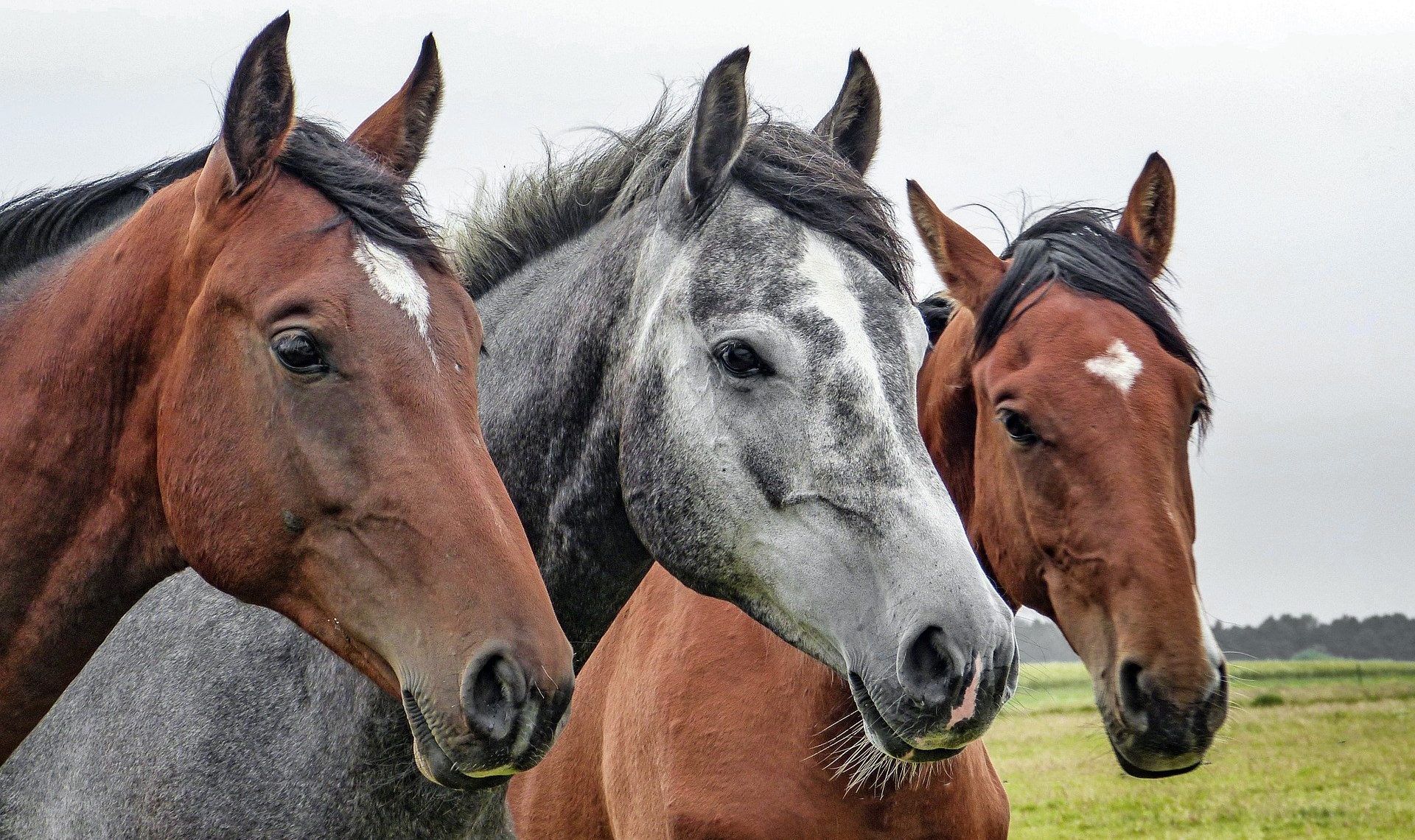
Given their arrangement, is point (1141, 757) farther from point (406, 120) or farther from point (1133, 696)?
point (406, 120)

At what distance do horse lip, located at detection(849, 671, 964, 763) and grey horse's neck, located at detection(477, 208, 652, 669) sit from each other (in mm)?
930

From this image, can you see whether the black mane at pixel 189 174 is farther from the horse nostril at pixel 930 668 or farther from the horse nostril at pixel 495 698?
the horse nostril at pixel 930 668

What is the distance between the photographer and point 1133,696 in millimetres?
3980

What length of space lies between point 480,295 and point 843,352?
1.72 metres

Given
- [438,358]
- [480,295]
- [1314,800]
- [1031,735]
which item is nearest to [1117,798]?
[1314,800]

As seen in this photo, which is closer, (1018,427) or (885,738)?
(885,738)

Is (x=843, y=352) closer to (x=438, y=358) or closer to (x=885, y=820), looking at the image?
(x=438, y=358)

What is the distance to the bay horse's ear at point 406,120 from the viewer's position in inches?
136

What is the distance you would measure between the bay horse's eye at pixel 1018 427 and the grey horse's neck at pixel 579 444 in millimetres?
1607

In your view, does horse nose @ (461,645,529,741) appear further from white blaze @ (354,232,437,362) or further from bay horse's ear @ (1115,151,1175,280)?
bay horse's ear @ (1115,151,1175,280)

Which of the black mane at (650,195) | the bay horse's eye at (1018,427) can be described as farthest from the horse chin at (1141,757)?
the black mane at (650,195)

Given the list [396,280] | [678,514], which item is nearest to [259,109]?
[396,280]

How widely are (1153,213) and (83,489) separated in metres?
4.51

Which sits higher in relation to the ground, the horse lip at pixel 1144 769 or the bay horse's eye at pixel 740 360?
the bay horse's eye at pixel 740 360
